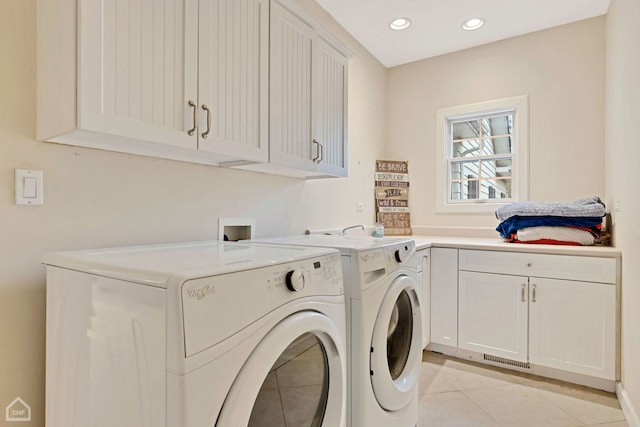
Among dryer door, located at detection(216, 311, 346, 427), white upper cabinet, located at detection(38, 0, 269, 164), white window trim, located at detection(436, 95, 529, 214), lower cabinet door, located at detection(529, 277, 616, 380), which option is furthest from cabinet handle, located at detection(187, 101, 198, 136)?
white window trim, located at detection(436, 95, 529, 214)

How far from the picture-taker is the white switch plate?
1057mm

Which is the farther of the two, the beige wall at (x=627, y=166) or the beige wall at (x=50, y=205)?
the beige wall at (x=627, y=166)

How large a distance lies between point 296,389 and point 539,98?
3.13m

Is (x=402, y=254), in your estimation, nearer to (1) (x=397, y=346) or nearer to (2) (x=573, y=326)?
(1) (x=397, y=346)

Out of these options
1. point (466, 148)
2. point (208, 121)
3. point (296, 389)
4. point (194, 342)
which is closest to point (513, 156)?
point (466, 148)

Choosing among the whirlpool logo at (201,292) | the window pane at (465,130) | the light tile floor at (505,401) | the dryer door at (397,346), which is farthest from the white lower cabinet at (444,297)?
the whirlpool logo at (201,292)

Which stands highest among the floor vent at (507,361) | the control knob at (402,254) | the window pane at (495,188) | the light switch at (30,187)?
the window pane at (495,188)

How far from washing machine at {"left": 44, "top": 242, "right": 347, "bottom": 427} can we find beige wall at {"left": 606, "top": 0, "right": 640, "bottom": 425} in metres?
1.65

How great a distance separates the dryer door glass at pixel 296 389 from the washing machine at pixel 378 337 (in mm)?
230

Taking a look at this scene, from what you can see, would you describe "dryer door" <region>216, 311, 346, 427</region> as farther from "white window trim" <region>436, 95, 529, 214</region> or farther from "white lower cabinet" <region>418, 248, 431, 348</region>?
"white window trim" <region>436, 95, 529, 214</region>

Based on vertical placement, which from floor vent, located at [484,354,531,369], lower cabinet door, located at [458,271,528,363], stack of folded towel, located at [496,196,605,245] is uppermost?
stack of folded towel, located at [496,196,605,245]

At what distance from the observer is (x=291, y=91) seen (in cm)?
176

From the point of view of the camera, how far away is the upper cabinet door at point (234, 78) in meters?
1.30

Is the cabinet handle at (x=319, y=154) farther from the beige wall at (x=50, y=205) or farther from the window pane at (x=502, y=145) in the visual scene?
the window pane at (x=502, y=145)
